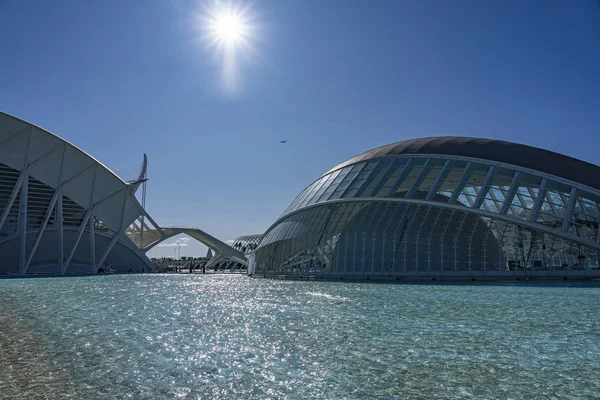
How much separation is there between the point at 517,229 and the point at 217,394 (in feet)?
85.0

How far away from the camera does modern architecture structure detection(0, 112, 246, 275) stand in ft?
157

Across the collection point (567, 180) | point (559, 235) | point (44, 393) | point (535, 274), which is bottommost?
point (44, 393)

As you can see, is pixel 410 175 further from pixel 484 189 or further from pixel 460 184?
pixel 484 189

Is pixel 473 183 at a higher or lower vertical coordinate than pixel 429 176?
lower

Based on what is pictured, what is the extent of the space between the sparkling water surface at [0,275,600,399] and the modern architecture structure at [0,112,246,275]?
41.6 metres

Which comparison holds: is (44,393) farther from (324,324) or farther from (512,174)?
(512,174)

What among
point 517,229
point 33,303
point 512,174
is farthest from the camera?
point 512,174

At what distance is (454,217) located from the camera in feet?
99.1

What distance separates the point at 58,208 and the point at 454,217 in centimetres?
4118

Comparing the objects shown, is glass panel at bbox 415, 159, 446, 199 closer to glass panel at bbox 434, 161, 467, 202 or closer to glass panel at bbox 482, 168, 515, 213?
glass panel at bbox 434, 161, 467, 202

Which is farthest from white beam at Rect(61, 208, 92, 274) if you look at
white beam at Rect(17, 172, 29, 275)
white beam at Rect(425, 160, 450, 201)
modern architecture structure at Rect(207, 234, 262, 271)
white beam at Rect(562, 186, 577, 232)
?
modern architecture structure at Rect(207, 234, 262, 271)

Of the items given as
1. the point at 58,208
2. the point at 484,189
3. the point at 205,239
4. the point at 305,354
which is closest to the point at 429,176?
the point at 484,189

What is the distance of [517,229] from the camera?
90.0ft

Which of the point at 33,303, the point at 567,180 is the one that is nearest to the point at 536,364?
the point at 33,303
